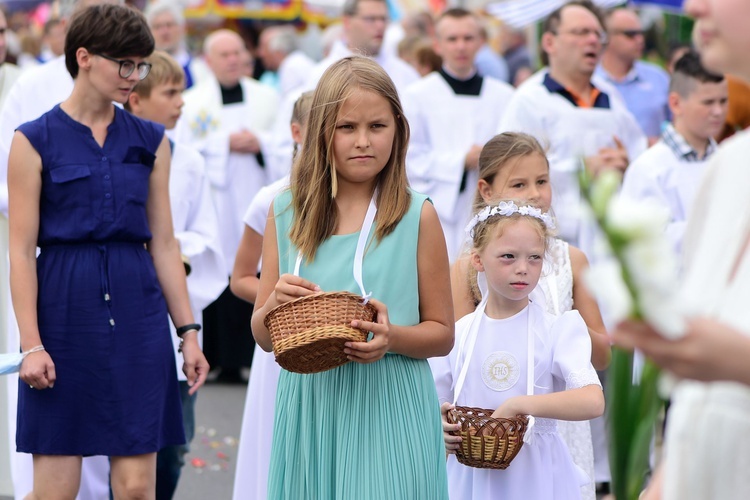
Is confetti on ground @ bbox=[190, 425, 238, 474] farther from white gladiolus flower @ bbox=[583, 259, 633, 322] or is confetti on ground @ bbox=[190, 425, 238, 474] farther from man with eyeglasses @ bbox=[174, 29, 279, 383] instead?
white gladiolus flower @ bbox=[583, 259, 633, 322]

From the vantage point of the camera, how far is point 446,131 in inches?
347

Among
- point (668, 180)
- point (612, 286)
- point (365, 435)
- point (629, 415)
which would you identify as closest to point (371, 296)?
point (365, 435)

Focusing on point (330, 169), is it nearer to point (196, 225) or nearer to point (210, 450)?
point (196, 225)

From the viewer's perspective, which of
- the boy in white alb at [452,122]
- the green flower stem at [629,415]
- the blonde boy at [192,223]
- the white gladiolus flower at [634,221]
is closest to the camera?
the white gladiolus flower at [634,221]

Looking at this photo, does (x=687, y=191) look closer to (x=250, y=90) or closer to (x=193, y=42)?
(x=250, y=90)

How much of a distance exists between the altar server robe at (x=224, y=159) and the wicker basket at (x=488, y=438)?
612 centimetres

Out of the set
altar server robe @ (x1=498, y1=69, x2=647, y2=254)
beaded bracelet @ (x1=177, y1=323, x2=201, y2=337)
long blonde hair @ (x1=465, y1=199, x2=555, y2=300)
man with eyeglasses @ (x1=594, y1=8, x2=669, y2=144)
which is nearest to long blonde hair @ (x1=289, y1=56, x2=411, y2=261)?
long blonde hair @ (x1=465, y1=199, x2=555, y2=300)

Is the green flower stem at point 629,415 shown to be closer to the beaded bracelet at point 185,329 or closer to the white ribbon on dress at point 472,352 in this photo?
the white ribbon on dress at point 472,352

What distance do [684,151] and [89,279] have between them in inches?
147

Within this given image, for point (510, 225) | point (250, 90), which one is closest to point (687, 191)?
point (510, 225)

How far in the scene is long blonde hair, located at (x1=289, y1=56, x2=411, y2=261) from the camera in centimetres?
380

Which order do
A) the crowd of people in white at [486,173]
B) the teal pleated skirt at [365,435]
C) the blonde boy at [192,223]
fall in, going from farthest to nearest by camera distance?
the blonde boy at [192,223]
the teal pleated skirt at [365,435]
the crowd of people in white at [486,173]

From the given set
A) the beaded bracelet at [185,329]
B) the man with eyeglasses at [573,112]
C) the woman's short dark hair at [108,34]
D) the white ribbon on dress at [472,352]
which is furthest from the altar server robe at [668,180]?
the woman's short dark hair at [108,34]

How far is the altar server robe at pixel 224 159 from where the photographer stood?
9977mm
